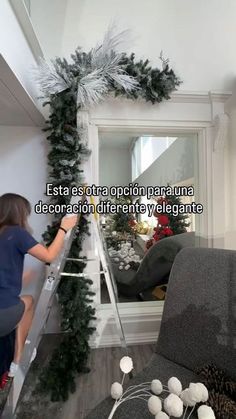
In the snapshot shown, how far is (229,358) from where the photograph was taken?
1099 mm

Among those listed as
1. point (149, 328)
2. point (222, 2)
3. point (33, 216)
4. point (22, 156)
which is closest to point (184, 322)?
point (149, 328)

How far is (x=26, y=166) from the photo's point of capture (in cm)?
204

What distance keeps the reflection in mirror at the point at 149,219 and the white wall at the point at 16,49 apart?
88 centimetres

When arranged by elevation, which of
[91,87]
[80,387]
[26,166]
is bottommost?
[80,387]

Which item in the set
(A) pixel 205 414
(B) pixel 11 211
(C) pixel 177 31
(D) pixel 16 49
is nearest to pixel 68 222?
(B) pixel 11 211

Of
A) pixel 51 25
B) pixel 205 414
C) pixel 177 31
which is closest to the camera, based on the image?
pixel 205 414

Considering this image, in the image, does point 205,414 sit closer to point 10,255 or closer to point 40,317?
point 40,317

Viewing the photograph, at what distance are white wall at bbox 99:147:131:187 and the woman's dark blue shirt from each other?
95 cm

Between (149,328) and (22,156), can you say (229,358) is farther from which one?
(22,156)

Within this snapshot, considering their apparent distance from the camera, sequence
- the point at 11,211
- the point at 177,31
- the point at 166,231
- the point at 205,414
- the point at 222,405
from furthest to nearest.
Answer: the point at 166,231 → the point at 177,31 → the point at 11,211 → the point at 222,405 → the point at 205,414

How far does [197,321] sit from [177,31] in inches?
91.2

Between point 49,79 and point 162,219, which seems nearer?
point 49,79

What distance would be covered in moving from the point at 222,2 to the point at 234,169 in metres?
1.50

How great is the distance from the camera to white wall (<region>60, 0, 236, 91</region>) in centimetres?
206
